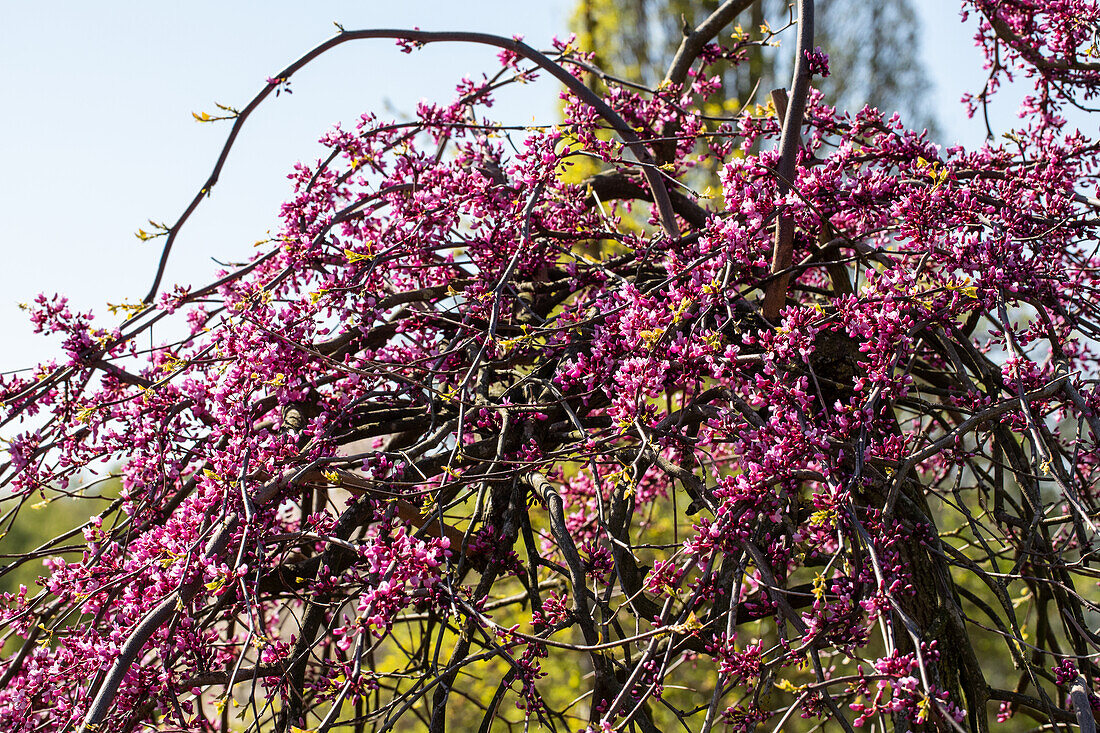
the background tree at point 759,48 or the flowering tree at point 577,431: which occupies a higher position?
the background tree at point 759,48

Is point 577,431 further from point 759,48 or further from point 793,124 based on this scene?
point 759,48

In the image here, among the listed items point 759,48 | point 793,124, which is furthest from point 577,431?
point 759,48

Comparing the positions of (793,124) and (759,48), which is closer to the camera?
(793,124)

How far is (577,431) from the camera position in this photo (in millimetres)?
2113

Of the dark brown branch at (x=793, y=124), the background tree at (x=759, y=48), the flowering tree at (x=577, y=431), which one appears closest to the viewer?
the flowering tree at (x=577, y=431)

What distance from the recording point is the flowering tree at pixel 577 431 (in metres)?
1.65

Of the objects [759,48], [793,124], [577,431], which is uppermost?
[759,48]

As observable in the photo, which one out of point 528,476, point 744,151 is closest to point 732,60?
point 744,151

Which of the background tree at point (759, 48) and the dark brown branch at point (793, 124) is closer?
the dark brown branch at point (793, 124)

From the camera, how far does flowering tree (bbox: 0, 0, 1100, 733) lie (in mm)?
1652

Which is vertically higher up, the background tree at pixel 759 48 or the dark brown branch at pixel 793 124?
the background tree at pixel 759 48

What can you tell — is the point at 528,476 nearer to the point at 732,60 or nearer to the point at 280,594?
the point at 280,594

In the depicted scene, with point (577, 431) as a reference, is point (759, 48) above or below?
above

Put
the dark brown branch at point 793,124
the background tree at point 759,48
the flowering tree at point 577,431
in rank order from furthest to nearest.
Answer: the background tree at point 759,48 < the dark brown branch at point 793,124 < the flowering tree at point 577,431
